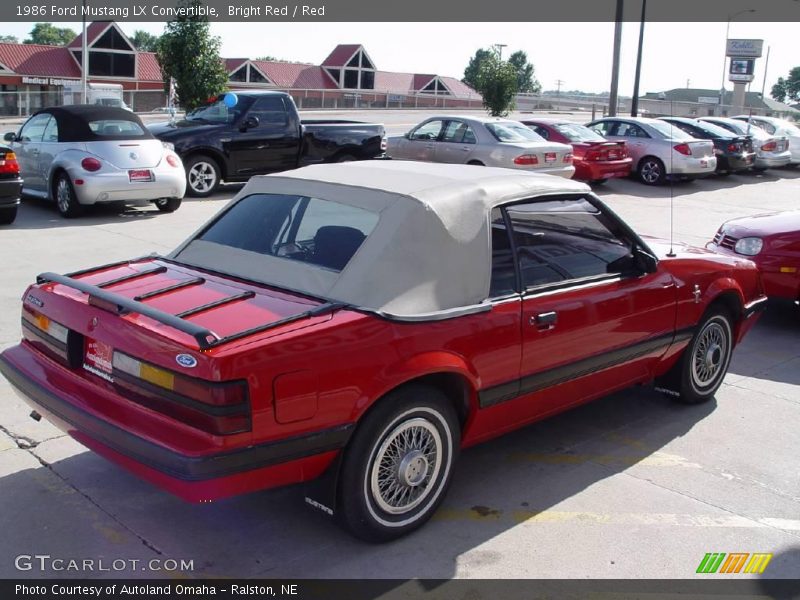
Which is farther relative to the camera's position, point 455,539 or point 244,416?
point 455,539

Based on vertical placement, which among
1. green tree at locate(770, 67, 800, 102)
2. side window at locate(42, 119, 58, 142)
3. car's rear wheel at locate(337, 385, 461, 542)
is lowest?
car's rear wheel at locate(337, 385, 461, 542)

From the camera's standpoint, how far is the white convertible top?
403cm

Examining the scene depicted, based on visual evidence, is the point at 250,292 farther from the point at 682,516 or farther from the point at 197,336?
the point at 682,516

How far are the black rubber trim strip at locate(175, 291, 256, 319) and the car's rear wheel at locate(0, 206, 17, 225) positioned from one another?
334 inches

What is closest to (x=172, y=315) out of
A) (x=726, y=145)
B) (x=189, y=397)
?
(x=189, y=397)

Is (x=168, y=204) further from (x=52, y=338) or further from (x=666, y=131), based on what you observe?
(x=666, y=131)

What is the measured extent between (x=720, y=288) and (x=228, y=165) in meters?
10.8

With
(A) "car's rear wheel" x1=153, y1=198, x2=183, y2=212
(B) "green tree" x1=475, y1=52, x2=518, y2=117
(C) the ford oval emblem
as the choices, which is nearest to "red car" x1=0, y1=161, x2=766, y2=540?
(C) the ford oval emblem

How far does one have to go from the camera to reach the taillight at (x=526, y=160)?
16.2 metres

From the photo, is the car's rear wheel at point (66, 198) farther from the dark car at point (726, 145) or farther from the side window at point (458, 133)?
the dark car at point (726, 145)

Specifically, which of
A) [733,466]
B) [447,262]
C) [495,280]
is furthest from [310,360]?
[733,466]

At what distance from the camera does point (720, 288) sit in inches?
228

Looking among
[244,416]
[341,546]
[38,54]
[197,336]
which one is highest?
[38,54]

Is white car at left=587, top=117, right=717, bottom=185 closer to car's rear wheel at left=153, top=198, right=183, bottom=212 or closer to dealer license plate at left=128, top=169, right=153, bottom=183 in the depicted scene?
car's rear wheel at left=153, top=198, right=183, bottom=212
